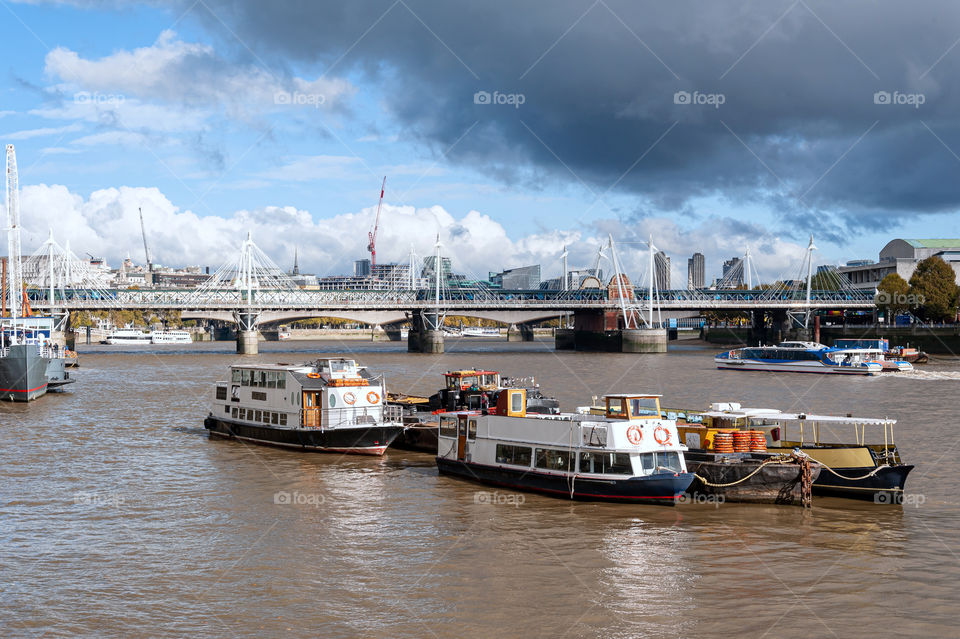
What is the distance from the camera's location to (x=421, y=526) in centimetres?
2586

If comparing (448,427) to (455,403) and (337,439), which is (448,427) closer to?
(337,439)

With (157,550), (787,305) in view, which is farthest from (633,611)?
(787,305)

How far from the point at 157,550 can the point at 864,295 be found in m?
169

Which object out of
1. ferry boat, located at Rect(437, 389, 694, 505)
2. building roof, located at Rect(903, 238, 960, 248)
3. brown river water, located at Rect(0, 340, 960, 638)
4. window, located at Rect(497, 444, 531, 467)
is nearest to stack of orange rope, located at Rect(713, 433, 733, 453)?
ferry boat, located at Rect(437, 389, 694, 505)

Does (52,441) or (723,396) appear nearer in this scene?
(52,441)

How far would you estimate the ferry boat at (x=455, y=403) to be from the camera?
39.7 metres

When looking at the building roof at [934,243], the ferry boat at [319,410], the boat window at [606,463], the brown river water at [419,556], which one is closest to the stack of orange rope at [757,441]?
the brown river water at [419,556]

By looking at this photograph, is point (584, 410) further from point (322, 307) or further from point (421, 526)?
point (322, 307)

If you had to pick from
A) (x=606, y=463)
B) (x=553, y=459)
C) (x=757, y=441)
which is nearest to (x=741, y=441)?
(x=757, y=441)

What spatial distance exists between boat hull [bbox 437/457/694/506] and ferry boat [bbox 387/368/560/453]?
20.1 feet

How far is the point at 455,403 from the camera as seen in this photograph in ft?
139

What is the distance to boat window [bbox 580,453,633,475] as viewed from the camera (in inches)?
1113

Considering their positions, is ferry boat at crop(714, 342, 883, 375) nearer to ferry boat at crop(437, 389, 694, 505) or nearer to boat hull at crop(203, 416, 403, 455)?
boat hull at crop(203, 416, 403, 455)

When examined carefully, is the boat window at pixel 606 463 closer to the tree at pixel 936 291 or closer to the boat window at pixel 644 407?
the boat window at pixel 644 407
